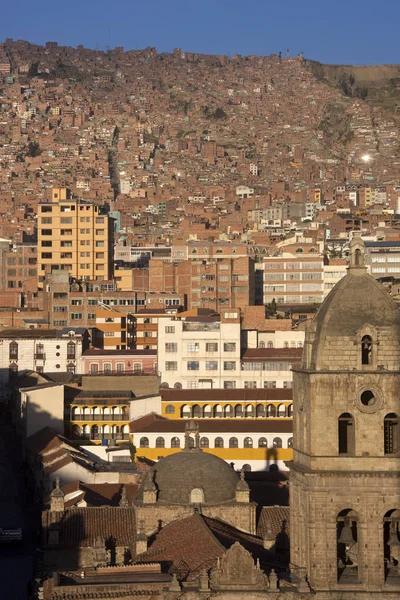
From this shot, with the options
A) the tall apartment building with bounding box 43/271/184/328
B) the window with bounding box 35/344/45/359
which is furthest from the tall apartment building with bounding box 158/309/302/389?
the tall apartment building with bounding box 43/271/184/328

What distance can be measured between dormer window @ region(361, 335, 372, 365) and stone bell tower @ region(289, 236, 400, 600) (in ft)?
0.06

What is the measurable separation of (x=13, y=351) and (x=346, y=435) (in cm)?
6834

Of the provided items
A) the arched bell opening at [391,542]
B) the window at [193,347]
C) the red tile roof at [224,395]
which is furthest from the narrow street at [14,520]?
the arched bell opening at [391,542]

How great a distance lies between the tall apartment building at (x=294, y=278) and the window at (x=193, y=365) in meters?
45.0

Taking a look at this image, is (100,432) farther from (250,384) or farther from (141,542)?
(141,542)

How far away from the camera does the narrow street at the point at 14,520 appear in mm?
50000

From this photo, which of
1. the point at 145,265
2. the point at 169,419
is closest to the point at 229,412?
the point at 169,419

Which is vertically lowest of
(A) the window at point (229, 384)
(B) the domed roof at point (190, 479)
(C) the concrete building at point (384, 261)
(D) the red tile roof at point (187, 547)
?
(D) the red tile roof at point (187, 547)

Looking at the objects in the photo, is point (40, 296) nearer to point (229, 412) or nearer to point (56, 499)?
point (229, 412)

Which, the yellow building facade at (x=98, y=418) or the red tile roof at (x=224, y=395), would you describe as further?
the yellow building facade at (x=98, y=418)

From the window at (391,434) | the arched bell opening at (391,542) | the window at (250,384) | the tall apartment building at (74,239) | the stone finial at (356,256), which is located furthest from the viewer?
the tall apartment building at (74,239)

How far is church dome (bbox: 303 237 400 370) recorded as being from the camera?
2895cm

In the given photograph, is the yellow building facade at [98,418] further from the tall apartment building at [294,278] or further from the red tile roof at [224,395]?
the tall apartment building at [294,278]

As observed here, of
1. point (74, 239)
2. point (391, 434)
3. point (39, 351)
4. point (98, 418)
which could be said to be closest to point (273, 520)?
point (391, 434)
